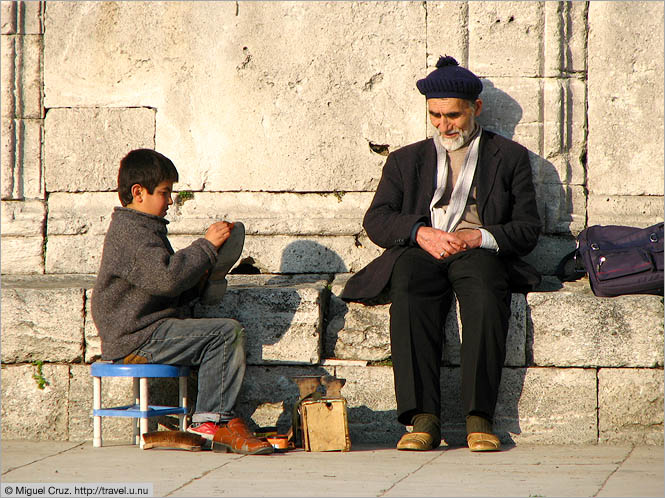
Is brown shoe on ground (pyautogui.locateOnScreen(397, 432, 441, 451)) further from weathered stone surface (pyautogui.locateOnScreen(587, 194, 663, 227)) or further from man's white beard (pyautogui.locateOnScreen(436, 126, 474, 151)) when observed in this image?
weathered stone surface (pyautogui.locateOnScreen(587, 194, 663, 227))

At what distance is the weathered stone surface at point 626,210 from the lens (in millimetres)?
5328

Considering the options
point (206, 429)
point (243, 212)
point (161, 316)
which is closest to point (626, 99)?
point (243, 212)

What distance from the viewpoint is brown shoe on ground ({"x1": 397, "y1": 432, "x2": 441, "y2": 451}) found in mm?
4090

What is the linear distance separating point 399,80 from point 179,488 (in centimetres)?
311

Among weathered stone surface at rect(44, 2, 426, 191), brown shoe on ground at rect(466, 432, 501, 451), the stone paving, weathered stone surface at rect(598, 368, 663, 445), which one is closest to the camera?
the stone paving

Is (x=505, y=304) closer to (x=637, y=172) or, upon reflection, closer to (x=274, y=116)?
(x=637, y=172)

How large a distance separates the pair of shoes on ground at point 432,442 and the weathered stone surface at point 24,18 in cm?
348

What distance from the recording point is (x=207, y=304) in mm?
4582

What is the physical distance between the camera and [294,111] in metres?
5.50

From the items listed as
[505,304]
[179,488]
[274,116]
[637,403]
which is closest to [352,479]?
[179,488]

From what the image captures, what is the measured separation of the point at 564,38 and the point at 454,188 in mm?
1273

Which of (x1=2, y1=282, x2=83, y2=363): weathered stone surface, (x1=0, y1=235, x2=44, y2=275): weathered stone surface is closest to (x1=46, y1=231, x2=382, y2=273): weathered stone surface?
(x1=0, y1=235, x2=44, y2=275): weathered stone surface

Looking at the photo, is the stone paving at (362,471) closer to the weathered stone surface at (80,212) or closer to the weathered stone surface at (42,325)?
the weathered stone surface at (42,325)

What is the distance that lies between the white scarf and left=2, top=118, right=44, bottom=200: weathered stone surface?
2494 millimetres
